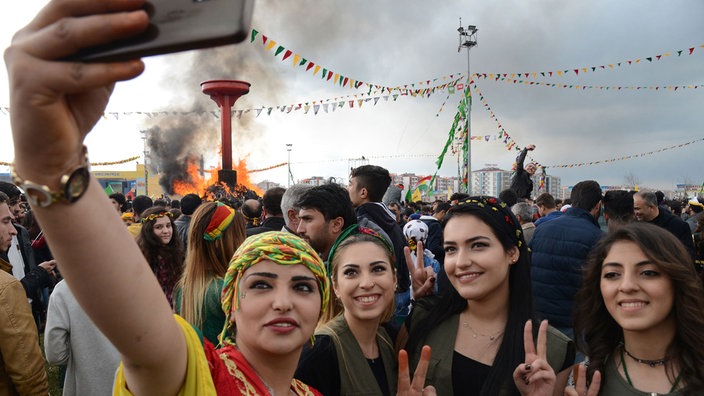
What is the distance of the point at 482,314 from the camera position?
8.52ft

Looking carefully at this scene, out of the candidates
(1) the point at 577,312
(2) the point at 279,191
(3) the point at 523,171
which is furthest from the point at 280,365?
(3) the point at 523,171

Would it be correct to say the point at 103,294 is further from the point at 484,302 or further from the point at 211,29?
the point at 484,302

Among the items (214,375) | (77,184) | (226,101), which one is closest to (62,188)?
(77,184)

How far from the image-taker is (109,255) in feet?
3.11

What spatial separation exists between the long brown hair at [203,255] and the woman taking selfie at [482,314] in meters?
1.47

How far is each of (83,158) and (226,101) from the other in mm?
28310

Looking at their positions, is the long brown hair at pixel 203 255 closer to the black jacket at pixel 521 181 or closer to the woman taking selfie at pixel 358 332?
the woman taking selfie at pixel 358 332

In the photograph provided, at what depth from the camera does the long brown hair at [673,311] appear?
213cm

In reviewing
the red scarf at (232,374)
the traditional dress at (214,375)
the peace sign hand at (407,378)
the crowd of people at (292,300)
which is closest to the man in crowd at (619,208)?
the crowd of people at (292,300)

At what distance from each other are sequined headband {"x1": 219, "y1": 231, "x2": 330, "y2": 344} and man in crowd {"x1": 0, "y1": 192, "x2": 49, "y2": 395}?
1.77 m

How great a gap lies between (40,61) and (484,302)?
89.8 inches

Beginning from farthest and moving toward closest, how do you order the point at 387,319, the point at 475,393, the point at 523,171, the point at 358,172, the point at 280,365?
the point at 523,171, the point at 358,172, the point at 387,319, the point at 475,393, the point at 280,365

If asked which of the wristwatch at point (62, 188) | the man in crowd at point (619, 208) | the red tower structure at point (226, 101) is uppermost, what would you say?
the red tower structure at point (226, 101)

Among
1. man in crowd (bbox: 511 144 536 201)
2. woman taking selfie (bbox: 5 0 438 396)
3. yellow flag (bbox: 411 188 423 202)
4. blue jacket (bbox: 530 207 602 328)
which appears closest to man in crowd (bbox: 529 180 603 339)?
blue jacket (bbox: 530 207 602 328)
